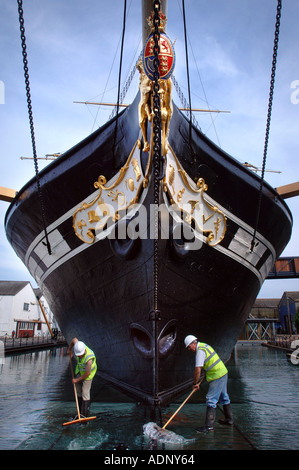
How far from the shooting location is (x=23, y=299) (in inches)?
1121

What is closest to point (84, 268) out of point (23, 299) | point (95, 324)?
point (95, 324)

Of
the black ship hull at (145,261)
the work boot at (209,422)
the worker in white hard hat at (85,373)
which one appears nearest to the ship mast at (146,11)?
the black ship hull at (145,261)

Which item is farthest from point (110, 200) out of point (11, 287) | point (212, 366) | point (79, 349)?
point (11, 287)

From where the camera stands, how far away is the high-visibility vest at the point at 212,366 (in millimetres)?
3393

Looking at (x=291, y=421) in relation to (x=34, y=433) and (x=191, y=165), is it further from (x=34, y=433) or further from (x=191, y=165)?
(x=191, y=165)

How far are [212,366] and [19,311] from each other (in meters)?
27.4

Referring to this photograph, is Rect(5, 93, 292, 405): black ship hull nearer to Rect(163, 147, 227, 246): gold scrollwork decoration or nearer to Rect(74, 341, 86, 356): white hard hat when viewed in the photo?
Rect(163, 147, 227, 246): gold scrollwork decoration

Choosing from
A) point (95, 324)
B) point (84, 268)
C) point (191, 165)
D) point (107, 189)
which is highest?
point (191, 165)

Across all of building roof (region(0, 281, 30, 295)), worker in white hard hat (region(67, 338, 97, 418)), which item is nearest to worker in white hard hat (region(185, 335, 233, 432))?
worker in white hard hat (region(67, 338, 97, 418))

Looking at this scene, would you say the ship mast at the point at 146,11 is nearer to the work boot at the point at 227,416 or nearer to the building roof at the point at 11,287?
the work boot at the point at 227,416

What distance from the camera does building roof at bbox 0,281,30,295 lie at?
2723cm

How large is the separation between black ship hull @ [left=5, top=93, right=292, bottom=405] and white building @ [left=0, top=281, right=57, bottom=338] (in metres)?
20.3

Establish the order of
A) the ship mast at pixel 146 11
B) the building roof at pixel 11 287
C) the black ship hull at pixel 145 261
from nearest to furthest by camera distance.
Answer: the ship mast at pixel 146 11 → the black ship hull at pixel 145 261 → the building roof at pixel 11 287

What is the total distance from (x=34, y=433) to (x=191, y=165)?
3.67m
